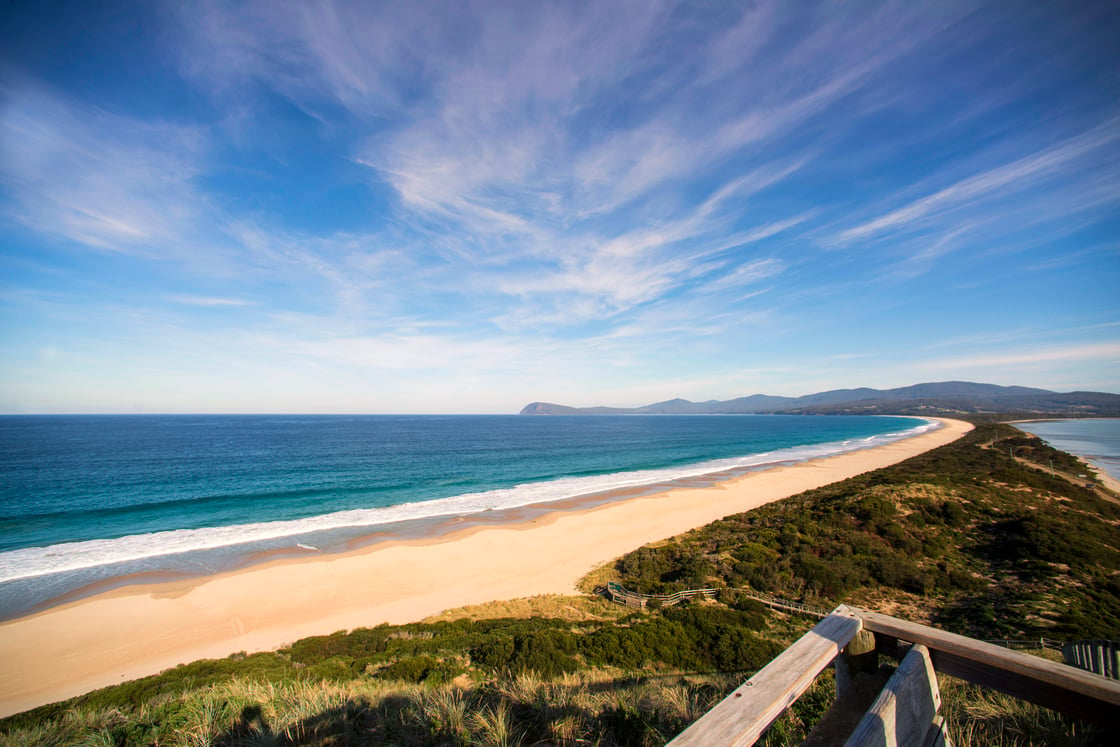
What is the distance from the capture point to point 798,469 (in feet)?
156

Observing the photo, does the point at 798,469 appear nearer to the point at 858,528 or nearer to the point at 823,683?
the point at 858,528

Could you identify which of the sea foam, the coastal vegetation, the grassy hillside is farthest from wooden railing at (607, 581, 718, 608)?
the sea foam

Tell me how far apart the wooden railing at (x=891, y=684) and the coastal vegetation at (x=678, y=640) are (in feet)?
2.55

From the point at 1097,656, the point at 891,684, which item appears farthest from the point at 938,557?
the point at 891,684

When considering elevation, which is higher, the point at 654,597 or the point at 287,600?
the point at 654,597

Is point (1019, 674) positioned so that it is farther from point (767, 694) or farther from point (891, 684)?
point (767, 694)

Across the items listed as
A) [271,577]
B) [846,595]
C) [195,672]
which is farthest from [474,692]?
[271,577]

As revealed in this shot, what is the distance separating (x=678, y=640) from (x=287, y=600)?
47.5 ft

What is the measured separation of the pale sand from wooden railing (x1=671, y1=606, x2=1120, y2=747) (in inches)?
600

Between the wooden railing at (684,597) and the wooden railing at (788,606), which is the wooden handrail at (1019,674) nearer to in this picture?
the wooden railing at (788,606)

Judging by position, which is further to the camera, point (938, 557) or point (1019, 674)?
point (938, 557)

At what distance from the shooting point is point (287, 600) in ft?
54.3

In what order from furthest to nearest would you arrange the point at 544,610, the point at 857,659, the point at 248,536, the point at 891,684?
the point at 248,536, the point at 544,610, the point at 857,659, the point at 891,684

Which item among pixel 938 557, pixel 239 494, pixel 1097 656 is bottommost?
pixel 239 494
